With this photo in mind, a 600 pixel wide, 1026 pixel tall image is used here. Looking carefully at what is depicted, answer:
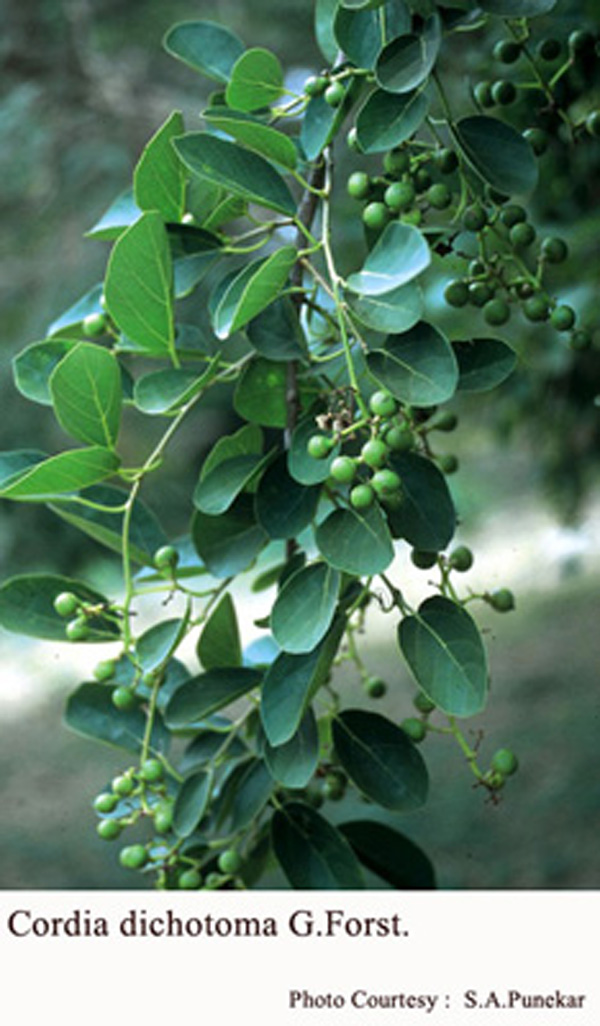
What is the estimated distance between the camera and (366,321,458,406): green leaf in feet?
1.80

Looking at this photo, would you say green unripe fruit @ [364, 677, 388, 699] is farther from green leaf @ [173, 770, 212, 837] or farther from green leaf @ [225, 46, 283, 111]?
green leaf @ [225, 46, 283, 111]

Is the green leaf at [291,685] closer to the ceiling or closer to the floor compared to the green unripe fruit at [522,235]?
closer to the floor

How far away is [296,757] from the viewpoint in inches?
26.1

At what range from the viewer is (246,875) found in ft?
2.62

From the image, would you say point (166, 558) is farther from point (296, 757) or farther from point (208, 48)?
point (208, 48)

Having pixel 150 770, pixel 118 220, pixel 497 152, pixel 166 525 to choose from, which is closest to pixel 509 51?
pixel 497 152

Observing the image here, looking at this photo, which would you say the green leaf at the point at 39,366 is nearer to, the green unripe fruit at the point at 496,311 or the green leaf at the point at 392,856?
the green unripe fruit at the point at 496,311

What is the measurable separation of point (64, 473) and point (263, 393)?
0.41 feet

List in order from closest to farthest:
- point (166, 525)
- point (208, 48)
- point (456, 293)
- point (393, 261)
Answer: point (393, 261) < point (456, 293) < point (208, 48) < point (166, 525)

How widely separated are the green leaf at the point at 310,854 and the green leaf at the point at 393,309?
311 mm

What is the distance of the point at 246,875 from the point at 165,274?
393 mm

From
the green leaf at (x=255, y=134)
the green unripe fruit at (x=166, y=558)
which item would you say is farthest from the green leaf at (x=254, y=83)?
the green unripe fruit at (x=166, y=558)

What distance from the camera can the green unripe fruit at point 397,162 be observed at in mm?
A: 612

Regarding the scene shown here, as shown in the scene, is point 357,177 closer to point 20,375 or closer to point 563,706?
point 20,375
